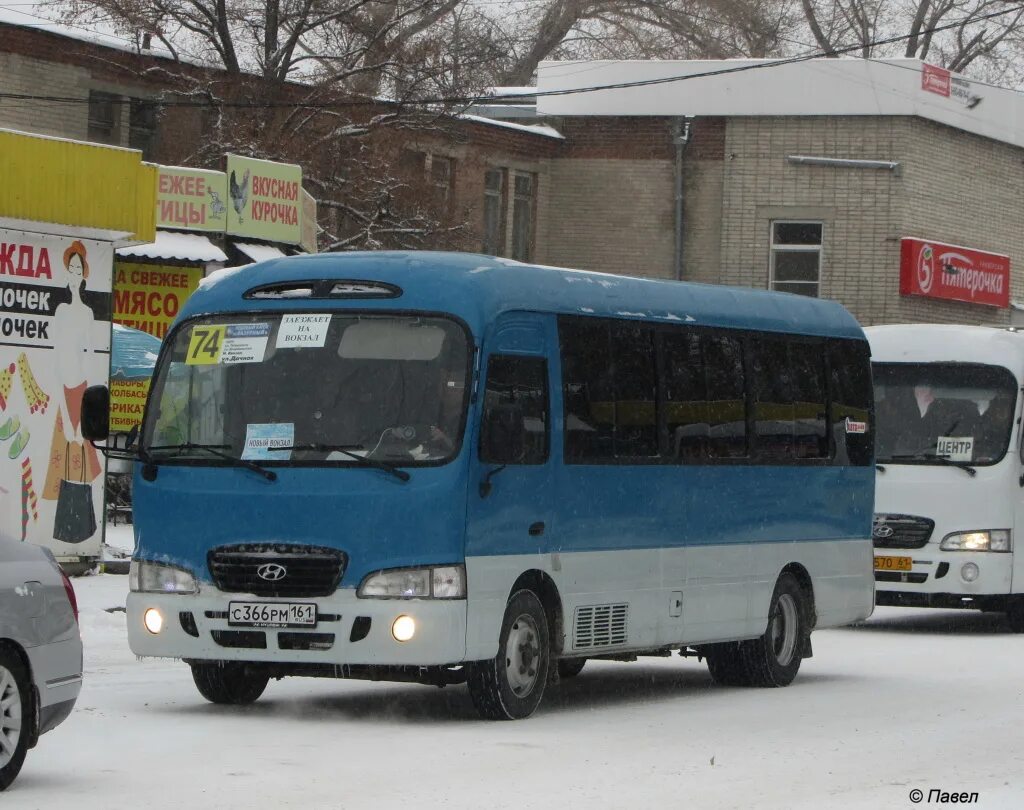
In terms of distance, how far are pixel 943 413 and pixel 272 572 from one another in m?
9.75

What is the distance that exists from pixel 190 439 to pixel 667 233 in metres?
31.3

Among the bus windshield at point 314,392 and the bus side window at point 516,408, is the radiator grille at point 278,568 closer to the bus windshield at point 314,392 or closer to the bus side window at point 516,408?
the bus windshield at point 314,392

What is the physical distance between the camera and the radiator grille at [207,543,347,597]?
1152 centimetres

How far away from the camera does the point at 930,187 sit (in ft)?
138

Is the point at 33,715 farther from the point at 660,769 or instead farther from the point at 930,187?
the point at 930,187

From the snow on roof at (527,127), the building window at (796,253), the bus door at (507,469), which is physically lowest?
the bus door at (507,469)

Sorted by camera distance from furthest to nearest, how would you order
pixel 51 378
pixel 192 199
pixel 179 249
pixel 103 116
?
pixel 103 116 < pixel 192 199 < pixel 179 249 < pixel 51 378

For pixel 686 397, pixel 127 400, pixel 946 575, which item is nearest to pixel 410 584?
pixel 686 397

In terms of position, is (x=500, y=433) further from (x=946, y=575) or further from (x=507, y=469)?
(x=946, y=575)

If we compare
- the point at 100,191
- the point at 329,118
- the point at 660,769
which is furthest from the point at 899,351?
the point at 329,118

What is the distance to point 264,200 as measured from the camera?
31.3 metres

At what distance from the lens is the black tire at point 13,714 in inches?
355

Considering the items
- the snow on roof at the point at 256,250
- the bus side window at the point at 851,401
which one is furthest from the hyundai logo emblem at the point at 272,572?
the snow on roof at the point at 256,250

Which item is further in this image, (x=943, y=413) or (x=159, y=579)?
(x=943, y=413)
